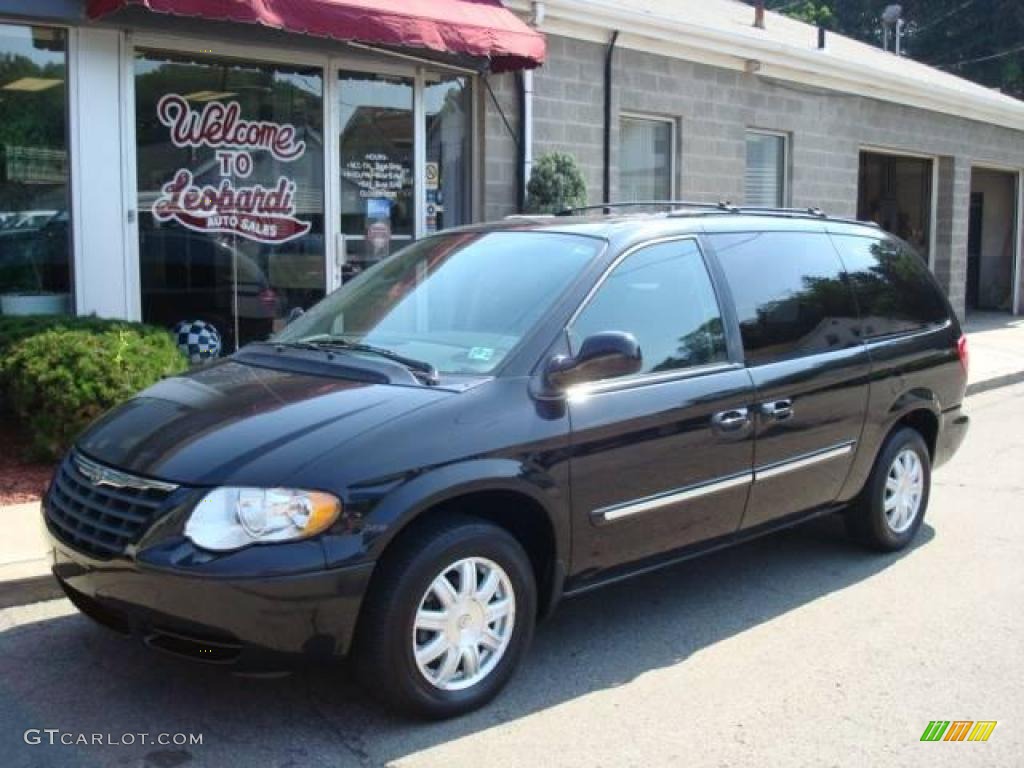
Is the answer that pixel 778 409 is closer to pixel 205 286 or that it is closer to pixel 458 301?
pixel 458 301

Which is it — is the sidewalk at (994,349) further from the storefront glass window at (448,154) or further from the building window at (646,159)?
the storefront glass window at (448,154)

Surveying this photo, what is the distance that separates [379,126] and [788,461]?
6.01 meters

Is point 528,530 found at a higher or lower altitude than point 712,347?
lower

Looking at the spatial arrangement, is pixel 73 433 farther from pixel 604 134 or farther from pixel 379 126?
pixel 604 134

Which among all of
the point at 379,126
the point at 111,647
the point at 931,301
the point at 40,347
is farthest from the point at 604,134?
the point at 111,647

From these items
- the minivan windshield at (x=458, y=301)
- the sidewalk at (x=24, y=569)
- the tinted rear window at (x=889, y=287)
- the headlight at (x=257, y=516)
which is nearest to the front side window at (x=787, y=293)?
the tinted rear window at (x=889, y=287)

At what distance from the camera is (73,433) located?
6.66 m

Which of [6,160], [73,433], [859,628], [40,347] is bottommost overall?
[859,628]

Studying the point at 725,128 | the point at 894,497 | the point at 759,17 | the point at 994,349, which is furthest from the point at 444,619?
the point at 759,17

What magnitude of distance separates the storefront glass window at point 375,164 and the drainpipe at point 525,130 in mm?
1200

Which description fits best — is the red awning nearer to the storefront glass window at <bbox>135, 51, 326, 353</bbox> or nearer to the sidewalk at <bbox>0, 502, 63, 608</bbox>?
the storefront glass window at <bbox>135, 51, 326, 353</bbox>

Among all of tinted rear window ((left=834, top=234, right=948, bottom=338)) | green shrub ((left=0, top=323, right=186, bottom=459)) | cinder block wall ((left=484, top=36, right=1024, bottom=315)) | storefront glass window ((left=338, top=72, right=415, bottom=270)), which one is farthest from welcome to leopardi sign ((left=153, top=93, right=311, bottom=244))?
tinted rear window ((left=834, top=234, right=948, bottom=338))

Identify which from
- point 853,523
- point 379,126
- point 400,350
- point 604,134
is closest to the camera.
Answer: point 400,350

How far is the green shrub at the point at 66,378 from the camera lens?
655 cm
